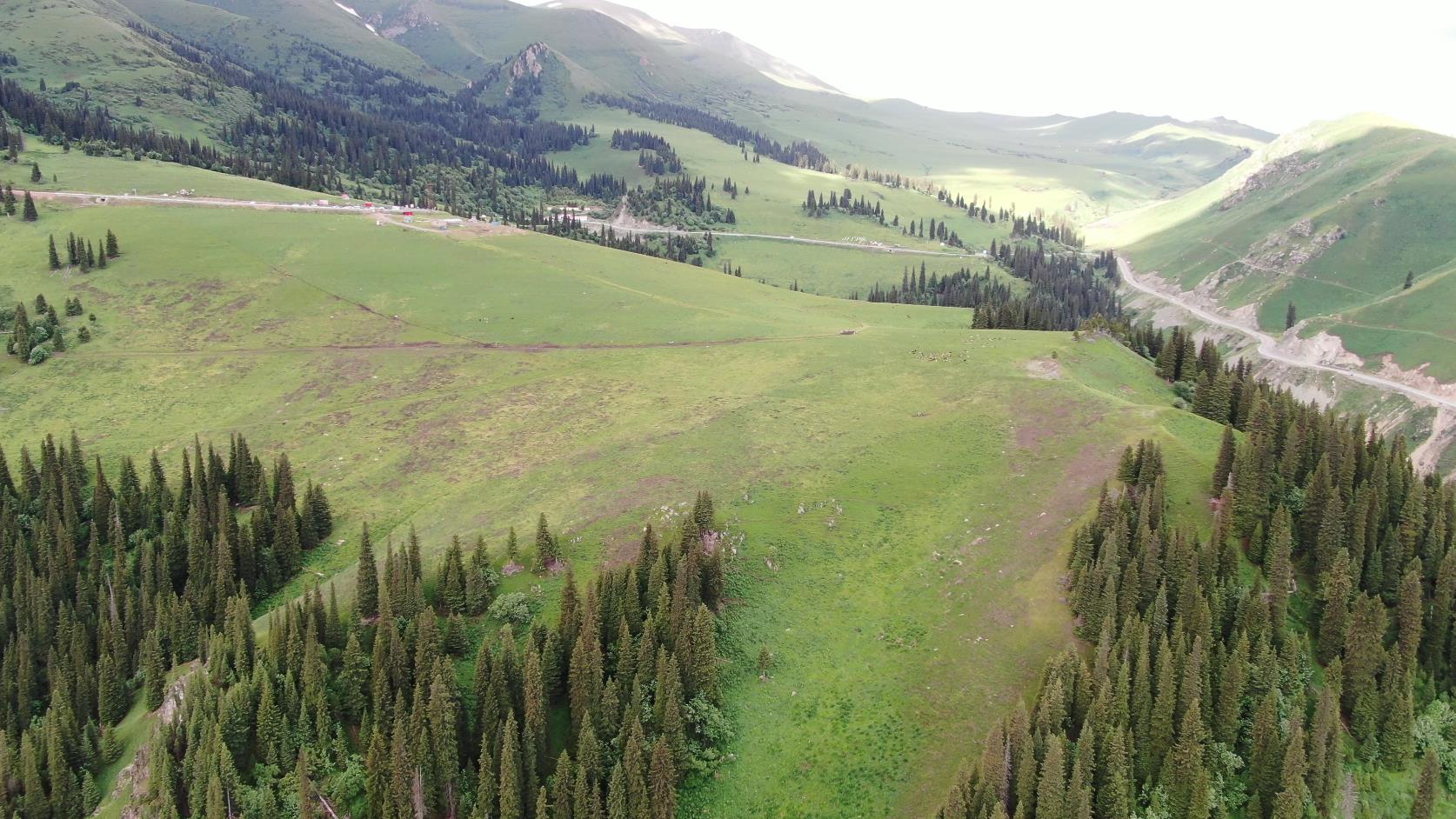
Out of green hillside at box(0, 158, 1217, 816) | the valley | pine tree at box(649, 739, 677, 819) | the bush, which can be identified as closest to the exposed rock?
the valley

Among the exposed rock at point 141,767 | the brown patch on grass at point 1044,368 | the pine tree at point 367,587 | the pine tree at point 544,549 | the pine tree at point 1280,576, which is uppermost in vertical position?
the brown patch on grass at point 1044,368

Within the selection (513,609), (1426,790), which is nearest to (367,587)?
(513,609)

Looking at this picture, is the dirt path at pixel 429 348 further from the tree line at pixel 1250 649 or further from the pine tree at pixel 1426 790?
the pine tree at pixel 1426 790

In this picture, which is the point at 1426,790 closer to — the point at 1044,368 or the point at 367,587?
the point at 1044,368

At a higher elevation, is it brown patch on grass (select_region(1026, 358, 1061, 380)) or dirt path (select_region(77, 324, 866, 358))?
brown patch on grass (select_region(1026, 358, 1061, 380))

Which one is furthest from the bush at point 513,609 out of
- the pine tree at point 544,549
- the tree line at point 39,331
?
the tree line at point 39,331

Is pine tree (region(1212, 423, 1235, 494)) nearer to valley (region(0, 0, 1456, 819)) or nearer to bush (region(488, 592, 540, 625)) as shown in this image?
valley (region(0, 0, 1456, 819))
